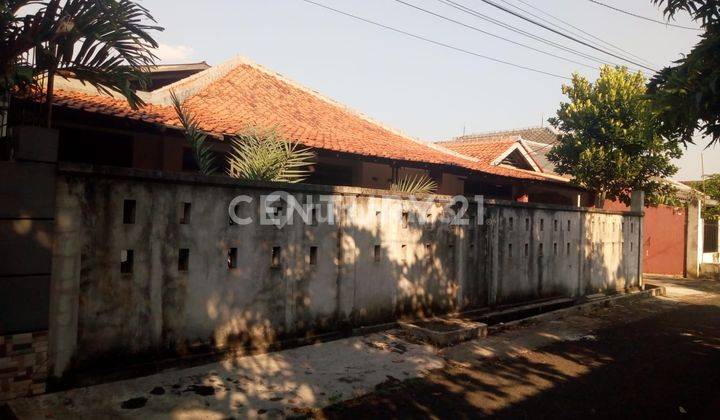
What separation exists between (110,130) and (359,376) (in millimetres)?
6819

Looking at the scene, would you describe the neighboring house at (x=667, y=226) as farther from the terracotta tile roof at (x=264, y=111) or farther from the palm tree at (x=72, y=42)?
the palm tree at (x=72, y=42)

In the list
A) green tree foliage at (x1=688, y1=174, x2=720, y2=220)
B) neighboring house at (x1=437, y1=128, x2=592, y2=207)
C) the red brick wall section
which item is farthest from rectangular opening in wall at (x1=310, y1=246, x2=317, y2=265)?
green tree foliage at (x1=688, y1=174, x2=720, y2=220)

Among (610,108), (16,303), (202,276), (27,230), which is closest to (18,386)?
(16,303)

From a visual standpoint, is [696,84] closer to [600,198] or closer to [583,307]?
[583,307]

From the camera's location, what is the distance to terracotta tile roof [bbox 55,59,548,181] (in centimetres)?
843

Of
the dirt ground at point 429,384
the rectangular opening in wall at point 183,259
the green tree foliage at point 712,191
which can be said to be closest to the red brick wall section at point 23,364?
the dirt ground at point 429,384

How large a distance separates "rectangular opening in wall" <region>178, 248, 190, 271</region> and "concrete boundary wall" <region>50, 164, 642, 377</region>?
0.06 ft

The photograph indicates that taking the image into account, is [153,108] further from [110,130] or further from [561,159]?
→ [561,159]

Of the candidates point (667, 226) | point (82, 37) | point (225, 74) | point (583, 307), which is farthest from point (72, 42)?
point (667, 226)

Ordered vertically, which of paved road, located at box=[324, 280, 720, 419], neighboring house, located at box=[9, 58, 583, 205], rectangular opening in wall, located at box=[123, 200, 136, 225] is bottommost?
paved road, located at box=[324, 280, 720, 419]

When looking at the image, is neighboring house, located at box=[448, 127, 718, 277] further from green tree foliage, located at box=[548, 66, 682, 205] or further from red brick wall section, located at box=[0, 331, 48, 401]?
red brick wall section, located at box=[0, 331, 48, 401]

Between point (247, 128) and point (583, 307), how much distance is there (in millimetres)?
8463

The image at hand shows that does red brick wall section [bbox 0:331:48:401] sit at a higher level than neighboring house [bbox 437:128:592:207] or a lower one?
lower

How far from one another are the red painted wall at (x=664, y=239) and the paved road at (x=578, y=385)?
12859mm
